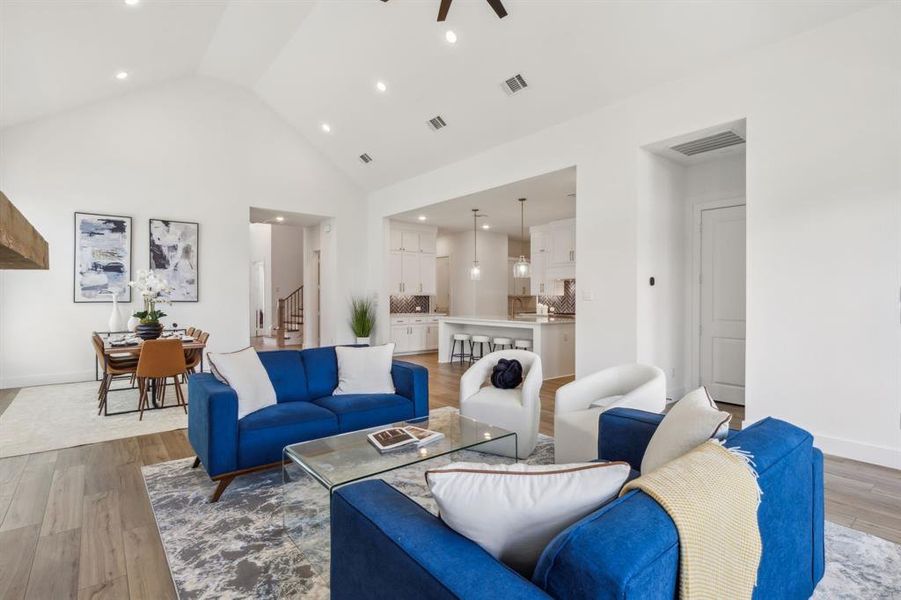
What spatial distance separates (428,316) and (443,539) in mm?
8723

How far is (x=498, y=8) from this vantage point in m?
4.05

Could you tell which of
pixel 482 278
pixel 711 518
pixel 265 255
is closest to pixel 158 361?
pixel 711 518

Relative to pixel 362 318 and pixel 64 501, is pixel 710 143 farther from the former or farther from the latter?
pixel 362 318

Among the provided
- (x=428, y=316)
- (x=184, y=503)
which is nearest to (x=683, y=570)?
(x=184, y=503)

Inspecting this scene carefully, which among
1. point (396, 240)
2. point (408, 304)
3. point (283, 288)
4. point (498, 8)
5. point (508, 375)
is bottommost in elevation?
point (508, 375)

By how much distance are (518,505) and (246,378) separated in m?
2.46

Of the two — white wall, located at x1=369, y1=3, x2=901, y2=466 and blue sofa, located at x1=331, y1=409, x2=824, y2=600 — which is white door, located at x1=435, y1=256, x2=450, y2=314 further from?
blue sofa, located at x1=331, y1=409, x2=824, y2=600

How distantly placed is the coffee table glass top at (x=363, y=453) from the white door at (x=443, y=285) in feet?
28.6

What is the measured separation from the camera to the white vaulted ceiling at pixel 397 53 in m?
3.82

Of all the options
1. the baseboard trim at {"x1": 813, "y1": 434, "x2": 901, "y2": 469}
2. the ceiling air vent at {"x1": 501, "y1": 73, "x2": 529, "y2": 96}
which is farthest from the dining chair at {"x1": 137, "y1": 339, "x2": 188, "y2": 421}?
the baseboard trim at {"x1": 813, "y1": 434, "x2": 901, "y2": 469}

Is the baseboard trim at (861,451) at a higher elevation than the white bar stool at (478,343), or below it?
below

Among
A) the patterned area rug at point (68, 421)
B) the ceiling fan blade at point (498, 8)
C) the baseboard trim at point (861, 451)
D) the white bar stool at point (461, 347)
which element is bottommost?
the patterned area rug at point (68, 421)

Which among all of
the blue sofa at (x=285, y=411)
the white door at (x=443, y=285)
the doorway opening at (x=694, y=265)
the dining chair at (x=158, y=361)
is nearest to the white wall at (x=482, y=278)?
the white door at (x=443, y=285)

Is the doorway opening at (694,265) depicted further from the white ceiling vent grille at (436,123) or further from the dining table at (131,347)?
the dining table at (131,347)
